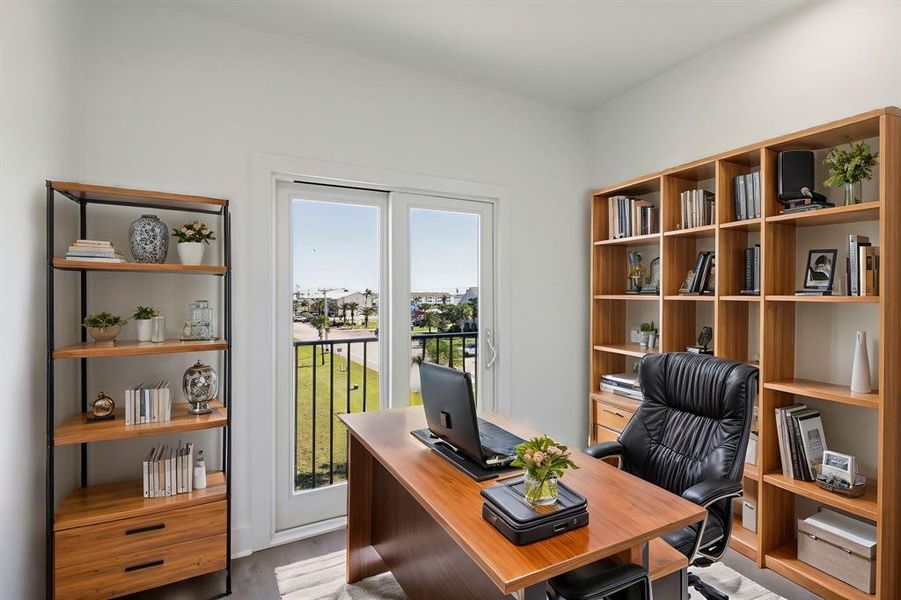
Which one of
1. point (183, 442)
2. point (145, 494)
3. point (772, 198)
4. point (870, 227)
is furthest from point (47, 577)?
point (870, 227)

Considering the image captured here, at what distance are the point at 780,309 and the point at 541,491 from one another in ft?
6.37

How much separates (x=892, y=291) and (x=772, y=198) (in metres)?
0.66

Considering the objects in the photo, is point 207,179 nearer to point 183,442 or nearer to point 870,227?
point 183,442

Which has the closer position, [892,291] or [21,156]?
[21,156]

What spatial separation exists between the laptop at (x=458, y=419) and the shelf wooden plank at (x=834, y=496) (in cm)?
142

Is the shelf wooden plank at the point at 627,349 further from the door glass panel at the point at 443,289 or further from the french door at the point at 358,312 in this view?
the door glass panel at the point at 443,289

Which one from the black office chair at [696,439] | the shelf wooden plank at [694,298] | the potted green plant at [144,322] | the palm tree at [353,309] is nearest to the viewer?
the black office chair at [696,439]

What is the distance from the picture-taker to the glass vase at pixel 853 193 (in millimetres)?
2117

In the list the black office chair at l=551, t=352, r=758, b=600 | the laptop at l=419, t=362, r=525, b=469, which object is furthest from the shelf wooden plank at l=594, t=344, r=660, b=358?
the laptop at l=419, t=362, r=525, b=469

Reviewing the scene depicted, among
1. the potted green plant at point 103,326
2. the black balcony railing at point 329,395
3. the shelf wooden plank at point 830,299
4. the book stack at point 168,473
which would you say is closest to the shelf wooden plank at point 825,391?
the shelf wooden plank at point 830,299

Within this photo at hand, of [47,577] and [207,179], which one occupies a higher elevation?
[207,179]

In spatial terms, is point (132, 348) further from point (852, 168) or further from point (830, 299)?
point (852, 168)

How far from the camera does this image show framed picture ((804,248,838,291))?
2.21 metres

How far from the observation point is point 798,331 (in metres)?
2.51
